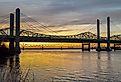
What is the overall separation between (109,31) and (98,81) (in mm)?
108797

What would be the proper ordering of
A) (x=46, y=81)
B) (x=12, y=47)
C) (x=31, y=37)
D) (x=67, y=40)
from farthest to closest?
(x=67, y=40) < (x=31, y=37) < (x=12, y=47) < (x=46, y=81)

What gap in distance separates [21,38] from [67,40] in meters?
17.9

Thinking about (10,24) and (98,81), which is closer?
(98,81)

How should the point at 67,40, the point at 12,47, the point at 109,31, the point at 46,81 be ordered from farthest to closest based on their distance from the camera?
the point at 109,31, the point at 67,40, the point at 12,47, the point at 46,81

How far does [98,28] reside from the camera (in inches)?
5492

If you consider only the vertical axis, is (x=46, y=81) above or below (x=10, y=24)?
below

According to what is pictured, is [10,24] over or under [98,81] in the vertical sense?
over

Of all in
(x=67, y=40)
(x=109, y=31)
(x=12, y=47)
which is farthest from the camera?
(x=109, y=31)

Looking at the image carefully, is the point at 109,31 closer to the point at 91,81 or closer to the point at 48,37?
the point at 48,37

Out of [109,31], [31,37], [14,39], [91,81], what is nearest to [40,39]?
[31,37]

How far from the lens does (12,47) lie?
86.3 metres

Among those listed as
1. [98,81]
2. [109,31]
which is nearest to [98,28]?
[109,31]

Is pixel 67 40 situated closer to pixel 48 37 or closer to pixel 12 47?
pixel 48 37

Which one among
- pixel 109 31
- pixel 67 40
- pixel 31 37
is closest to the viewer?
pixel 31 37
